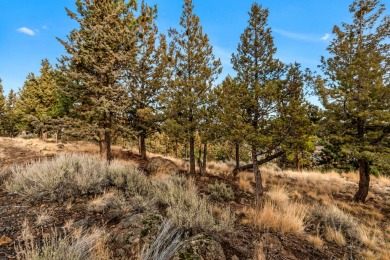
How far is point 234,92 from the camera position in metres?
7.77

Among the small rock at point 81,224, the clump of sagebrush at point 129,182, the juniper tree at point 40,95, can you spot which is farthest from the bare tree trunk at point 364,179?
the juniper tree at point 40,95

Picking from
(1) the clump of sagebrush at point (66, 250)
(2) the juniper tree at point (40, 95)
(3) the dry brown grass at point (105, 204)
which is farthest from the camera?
(2) the juniper tree at point (40, 95)

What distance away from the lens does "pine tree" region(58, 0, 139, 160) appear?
12.7m

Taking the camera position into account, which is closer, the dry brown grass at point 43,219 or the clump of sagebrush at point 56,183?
the dry brown grass at point 43,219

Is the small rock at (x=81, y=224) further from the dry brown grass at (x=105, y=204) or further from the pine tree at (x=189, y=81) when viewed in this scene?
the pine tree at (x=189, y=81)

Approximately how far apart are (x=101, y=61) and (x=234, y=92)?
31.9 feet

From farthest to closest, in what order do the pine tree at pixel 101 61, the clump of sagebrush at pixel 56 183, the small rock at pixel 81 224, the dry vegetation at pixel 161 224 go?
the pine tree at pixel 101 61, the clump of sagebrush at pixel 56 183, the small rock at pixel 81 224, the dry vegetation at pixel 161 224

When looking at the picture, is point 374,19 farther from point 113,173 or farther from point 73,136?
point 73,136

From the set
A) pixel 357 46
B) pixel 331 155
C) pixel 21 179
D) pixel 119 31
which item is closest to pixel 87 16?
pixel 119 31

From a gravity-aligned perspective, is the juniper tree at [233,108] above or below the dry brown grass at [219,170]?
above

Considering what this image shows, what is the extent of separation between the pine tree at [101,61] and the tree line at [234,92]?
63 millimetres

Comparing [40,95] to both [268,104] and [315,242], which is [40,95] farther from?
[315,242]

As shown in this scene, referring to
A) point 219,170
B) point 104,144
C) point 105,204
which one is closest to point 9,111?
point 104,144

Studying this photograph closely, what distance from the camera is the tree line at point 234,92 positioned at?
7.63m
